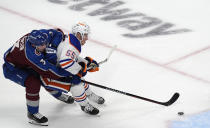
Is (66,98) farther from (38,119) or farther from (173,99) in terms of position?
(173,99)

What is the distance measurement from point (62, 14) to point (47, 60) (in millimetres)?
2328

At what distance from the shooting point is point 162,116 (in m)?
3.78

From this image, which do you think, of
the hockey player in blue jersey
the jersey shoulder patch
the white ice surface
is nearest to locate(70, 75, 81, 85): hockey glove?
the hockey player in blue jersey

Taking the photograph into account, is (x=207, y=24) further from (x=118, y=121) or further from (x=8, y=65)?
(x=8, y=65)

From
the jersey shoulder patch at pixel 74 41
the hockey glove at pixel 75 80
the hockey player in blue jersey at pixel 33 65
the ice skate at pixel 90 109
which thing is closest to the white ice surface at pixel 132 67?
the ice skate at pixel 90 109

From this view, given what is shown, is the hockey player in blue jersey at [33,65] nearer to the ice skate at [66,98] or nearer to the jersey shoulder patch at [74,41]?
the jersey shoulder patch at [74,41]

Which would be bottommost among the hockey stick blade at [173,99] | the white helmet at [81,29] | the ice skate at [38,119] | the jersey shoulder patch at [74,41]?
the ice skate at [38,119]

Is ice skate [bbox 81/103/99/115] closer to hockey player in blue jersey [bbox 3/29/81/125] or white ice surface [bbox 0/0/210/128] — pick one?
white ice surface [bbox 0/0/210/128]

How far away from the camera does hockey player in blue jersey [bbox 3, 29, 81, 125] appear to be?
11.0 feet

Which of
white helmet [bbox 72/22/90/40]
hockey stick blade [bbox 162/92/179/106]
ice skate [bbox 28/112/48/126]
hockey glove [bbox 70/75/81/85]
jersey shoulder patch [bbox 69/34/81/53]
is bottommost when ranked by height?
ice skate [bbox 28/112/48/126]

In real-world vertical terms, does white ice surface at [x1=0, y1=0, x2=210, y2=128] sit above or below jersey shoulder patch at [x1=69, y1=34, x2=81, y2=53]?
below

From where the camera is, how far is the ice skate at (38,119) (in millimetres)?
3619

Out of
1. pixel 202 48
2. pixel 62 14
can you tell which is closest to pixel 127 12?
pixel 62 14

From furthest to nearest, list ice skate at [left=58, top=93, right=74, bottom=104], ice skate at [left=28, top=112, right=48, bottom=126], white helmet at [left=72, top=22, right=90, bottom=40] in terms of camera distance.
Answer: ice skate at [left=58, top=93, right=74, bottom=104] < ice skate at [left=28, top=112, right=48, bottom=126] < white helmet at [left=72, top=22, right=90, bottom=40]
